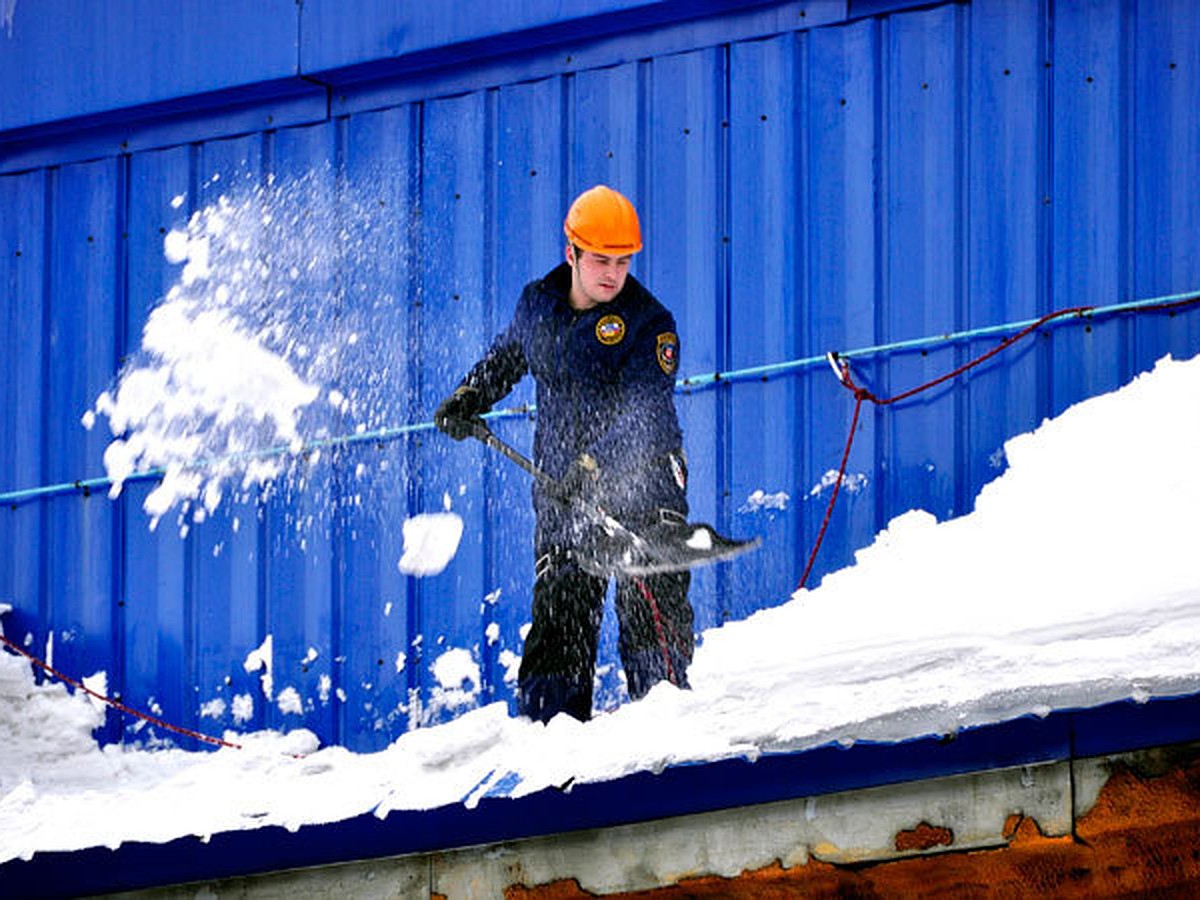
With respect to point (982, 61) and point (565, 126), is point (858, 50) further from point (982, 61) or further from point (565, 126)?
point (565, 126)

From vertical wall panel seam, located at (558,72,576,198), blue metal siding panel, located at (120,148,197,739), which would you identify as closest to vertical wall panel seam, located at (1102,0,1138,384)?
vertical wall panel seam, located at (558,72,576,198)

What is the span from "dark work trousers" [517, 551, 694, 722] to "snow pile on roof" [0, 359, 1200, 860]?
4.6 inches

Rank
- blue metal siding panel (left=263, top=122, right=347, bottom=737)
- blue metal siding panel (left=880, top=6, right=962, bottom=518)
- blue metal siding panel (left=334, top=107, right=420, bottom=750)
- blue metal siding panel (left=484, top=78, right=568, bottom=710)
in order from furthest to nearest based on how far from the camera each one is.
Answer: blue metal siding panel (left=263, top=122, right=347, bottom=737)
blue metal siding panel (left=334, top=107, right=420, bottom=750)
blue metal siding panel (left=484, top=78, right=568, bottom=710)
blue metal siding panel (left=880, top=6, right=962, bottom=518)

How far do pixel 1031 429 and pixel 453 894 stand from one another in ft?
7.75

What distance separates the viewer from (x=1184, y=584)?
573cm

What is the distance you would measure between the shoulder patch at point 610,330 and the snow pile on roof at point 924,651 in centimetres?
95

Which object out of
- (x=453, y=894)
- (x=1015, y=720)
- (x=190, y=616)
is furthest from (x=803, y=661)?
(x=190, y=616)

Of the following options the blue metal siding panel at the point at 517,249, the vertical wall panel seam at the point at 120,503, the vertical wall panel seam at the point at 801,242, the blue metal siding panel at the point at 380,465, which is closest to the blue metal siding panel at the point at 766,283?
the vertical wall panel seam at the point at 801,242

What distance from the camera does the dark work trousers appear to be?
271 inches

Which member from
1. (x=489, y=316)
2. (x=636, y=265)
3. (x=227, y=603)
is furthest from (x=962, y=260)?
(x=227, y=603)

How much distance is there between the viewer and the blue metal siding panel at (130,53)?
26.2 feet

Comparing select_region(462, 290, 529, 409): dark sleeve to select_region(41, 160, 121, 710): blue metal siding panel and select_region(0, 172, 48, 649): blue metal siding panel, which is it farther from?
select_region(0, 172, 48, 649): blue metal siding panel

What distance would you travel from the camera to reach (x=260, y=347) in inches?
314

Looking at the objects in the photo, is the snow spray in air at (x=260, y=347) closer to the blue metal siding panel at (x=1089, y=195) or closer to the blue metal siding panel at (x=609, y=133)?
the blue metal siding panel at (x=609, y=133)
